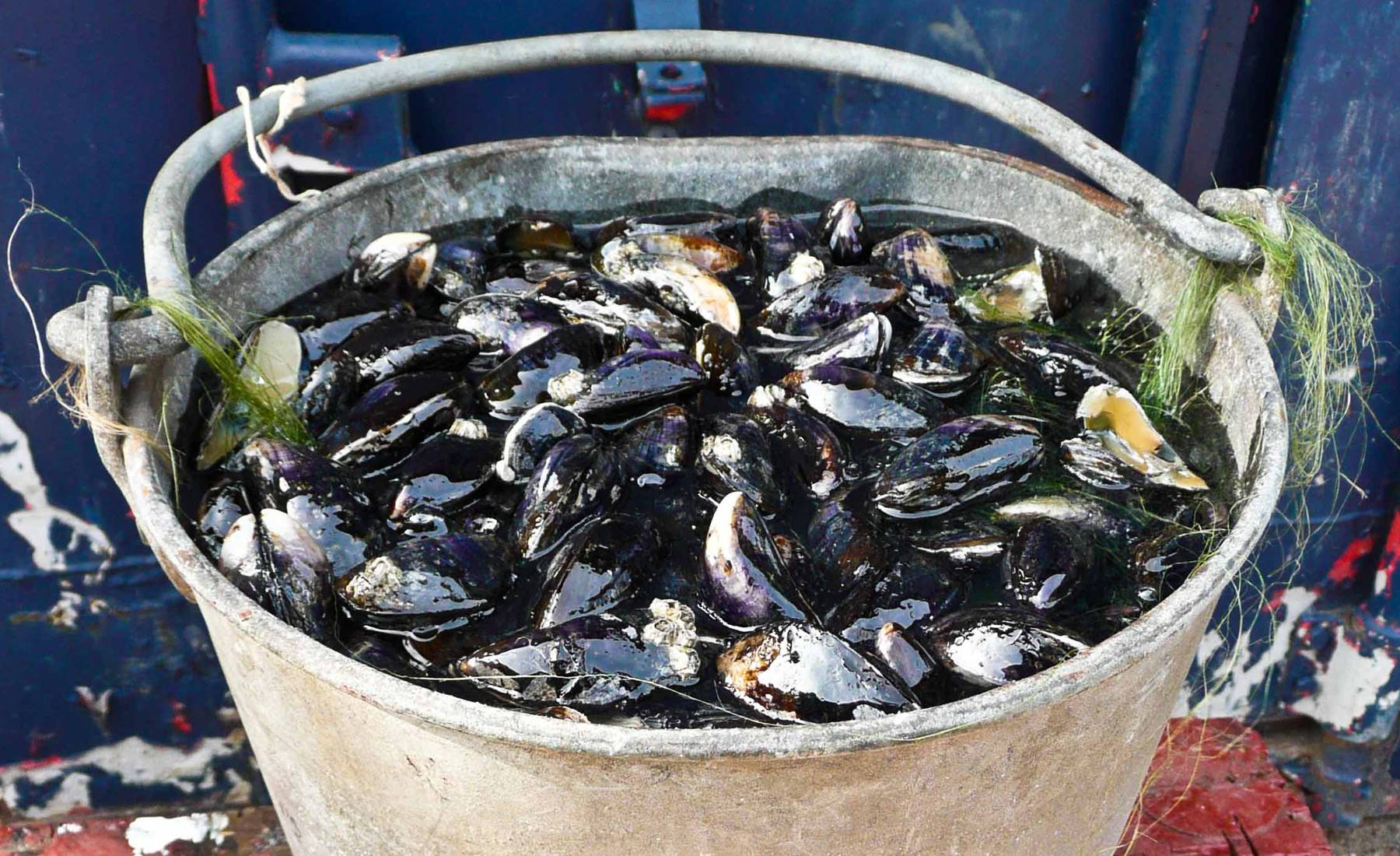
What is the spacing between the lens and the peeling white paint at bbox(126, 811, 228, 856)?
2.33 meters

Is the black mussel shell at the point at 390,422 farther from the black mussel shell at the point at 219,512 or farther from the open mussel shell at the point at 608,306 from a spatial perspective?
the open mussel shell at the point at 608,306

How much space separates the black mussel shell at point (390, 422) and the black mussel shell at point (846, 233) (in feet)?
2.12

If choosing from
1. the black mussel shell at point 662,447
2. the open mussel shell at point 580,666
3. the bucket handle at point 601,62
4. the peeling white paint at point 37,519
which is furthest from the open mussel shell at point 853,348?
the peeling white paint at point 37,519

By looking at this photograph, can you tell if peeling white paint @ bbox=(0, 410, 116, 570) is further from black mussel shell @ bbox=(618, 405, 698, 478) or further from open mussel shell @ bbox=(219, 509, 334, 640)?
black mussel shell @ bbox=(618, 405, 698, 478)

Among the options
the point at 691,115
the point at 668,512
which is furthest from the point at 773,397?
the point at 691,115

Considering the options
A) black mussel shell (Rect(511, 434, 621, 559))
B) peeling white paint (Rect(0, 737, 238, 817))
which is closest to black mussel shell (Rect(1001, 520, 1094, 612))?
black mussel shell (Rect(511, 434, 621, 559))

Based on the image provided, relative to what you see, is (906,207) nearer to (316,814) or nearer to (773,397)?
(773,397)

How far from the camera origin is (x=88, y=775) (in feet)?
8.25

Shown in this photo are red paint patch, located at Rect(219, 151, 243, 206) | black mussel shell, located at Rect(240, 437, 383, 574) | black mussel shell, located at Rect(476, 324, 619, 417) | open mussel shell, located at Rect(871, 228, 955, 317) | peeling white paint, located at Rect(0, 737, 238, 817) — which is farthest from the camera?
peeling white paint, located at Rect(0, 737, 238, 817)

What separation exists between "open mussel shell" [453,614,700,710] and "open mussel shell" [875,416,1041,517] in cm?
36

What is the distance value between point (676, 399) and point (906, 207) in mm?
668

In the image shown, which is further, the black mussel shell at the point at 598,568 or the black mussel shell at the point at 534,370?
the black mussel shell at the point at 534,370

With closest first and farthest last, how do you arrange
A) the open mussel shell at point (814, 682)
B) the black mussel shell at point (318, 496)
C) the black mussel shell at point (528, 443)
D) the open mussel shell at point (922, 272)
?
the open mussel shell at point (814, 682) → the black mussel shell at point (318, 496) → the black mussel shell at point (528, 443) → the open mussel shell at point (922, 272)

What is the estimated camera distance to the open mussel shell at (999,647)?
1.13m
